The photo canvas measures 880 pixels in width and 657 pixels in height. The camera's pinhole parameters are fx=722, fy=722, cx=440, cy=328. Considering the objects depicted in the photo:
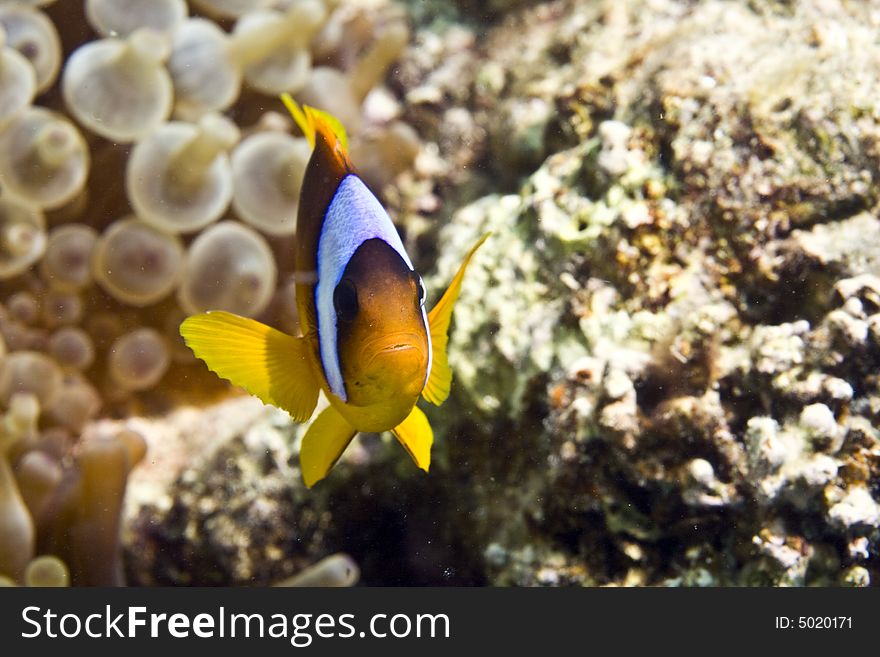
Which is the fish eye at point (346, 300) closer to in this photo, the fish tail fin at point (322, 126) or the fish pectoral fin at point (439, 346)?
the fish pectoral fin at point (439, 346)

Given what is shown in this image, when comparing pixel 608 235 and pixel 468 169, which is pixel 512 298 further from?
pixel 468 169

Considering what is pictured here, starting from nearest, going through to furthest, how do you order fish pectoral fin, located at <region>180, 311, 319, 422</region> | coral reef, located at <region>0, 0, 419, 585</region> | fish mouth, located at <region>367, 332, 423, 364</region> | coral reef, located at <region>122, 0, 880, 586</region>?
fish mouth, located at <region>367, 332, 423, 364</region> < fish pectoral fin, located at <region>180, 311, 319, 422</region> < coral reef, located at <region>122, 0, 880, 586</region> < coral reef, located at <region>0, 0, 419, 585</region>

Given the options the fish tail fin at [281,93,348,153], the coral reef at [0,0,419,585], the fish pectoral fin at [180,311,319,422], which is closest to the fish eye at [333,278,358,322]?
the fish pectoral fin at [180,311,319,422]

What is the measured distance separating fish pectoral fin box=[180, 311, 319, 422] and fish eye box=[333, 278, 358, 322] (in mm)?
212

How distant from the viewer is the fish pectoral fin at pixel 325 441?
131 centimetres

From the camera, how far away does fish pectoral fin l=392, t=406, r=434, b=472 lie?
1.32 metres

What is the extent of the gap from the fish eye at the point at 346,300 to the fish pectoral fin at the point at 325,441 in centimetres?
28

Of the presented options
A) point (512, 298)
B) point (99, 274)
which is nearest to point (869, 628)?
point (512, 298)

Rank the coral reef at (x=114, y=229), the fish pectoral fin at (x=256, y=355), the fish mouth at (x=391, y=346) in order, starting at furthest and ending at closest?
1. the coral reef at (x=114, y=229)
2. the fish pectoral fin at (x=256, y=355)
3. the fish mouth at (x=391, y=346)

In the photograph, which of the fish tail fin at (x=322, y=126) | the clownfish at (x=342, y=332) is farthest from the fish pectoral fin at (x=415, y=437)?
the fish tail fin at (x=322, y=126)

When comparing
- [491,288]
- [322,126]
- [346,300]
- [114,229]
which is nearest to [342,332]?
[346,300]

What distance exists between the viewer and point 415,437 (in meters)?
1.34

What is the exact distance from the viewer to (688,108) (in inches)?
76.4

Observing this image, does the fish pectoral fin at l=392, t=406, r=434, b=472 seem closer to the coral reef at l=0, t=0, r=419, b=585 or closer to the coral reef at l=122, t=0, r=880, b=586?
the coral reef at l=122, t=0, r=880, b=586
